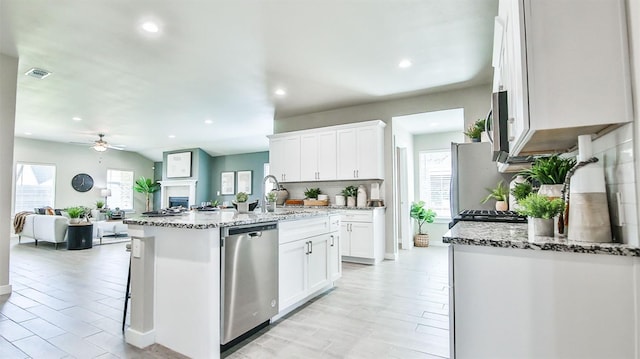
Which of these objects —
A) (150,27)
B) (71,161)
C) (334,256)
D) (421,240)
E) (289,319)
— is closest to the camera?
(289,319)

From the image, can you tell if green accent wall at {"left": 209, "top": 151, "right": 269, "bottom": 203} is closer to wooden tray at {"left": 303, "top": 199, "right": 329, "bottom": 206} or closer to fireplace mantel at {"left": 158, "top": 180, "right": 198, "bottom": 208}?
fireplace mantel at {"left": 158, "top": 180, "right": 198, "bottom": 208}

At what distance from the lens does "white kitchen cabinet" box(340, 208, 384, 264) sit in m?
4.95

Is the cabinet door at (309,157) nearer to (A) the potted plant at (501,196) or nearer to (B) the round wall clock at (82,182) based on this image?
(A) the potted plant at (501,196)

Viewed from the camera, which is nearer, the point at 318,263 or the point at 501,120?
the point at 501,120

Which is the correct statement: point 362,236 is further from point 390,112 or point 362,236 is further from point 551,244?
point 551,244

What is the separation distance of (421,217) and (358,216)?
2284 mm

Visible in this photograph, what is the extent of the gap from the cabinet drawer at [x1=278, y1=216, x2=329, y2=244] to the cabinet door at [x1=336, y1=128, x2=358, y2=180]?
205cm

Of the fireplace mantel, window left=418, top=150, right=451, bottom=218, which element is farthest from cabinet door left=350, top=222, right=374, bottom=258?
the fireplace mantel

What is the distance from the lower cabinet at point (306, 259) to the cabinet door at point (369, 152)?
1.74m

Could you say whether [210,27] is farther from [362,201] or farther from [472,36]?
[362,201]

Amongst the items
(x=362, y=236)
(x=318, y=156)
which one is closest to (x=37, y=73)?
(x=318, y=156)

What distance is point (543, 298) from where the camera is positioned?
1209 mm

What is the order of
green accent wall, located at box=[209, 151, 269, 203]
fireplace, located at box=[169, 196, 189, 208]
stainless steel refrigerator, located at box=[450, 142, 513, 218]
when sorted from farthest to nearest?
1. fireplace, located at box=[169, 196, 189, 208]
2. green accent wall, located at box=[209, 151, 269, 203]
3. stainless steel refrigerator, located at box=[450, 142, 513, 218]

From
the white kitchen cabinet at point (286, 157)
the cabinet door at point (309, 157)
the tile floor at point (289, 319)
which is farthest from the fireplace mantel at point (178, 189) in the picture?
the cabinet door at point (309, 157)
